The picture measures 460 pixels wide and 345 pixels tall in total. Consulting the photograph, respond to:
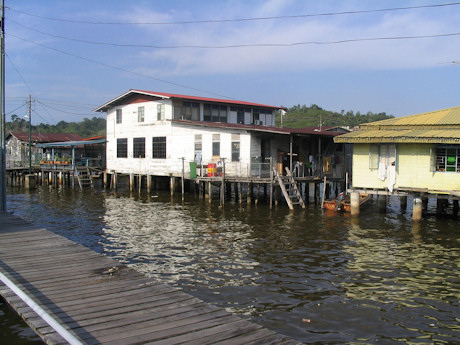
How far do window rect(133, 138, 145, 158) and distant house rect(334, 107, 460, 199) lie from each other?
62.8ft

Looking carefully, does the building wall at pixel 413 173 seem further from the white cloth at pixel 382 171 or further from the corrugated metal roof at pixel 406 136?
the corrugated metal roof at pixel 406 136

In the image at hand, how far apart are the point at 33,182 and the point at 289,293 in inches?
1508

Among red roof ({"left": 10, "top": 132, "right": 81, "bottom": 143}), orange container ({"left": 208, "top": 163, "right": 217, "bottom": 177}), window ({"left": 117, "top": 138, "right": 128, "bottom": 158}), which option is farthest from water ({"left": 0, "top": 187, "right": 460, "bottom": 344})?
red roof ({"left": 10, "top": 132, "right": 81, "bottom": 143})

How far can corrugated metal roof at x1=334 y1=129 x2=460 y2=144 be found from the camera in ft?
66.6

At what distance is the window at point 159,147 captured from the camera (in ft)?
114

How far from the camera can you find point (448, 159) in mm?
21094

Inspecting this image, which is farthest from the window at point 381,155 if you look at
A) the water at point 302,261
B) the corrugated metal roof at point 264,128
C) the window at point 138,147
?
the window at point 138,147

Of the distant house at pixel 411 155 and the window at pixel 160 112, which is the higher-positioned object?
the window at pixel 160 112

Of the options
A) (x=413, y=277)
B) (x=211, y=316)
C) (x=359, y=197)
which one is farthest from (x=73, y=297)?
(x=359, y=197)

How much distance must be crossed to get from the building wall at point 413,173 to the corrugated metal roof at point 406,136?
2.32ft

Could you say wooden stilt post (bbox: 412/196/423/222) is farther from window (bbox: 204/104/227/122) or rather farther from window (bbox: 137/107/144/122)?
window (bbox: 137/107/144/122)

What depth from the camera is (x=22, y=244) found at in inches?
450

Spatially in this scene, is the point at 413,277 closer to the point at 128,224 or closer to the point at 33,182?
the point at 128,224

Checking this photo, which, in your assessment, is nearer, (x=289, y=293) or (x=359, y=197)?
(x=289, y=293)
